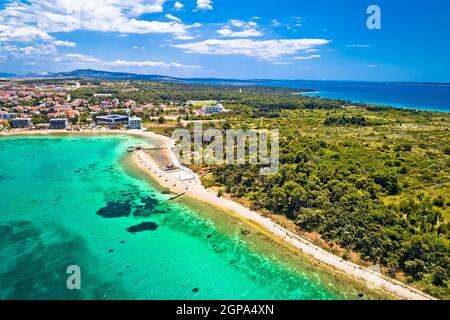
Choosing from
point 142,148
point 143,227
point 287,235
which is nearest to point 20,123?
point 142,148

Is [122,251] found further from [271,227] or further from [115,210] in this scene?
[271,227]

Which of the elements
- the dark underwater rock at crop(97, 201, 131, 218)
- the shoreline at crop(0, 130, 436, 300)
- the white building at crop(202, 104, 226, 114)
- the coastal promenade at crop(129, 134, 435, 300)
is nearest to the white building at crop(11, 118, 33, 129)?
the shoreline at crop(0, 130, 436, 300)

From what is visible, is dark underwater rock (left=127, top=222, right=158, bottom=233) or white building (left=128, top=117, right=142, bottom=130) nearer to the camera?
dark underwater rock (left=127, top=222, right=158, bottom=233)

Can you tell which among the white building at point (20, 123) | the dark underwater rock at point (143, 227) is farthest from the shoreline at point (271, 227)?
the white building at point (20, 123)

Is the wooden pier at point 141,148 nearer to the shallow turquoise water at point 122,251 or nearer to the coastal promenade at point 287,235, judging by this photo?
the coastal promenade at point 287,235

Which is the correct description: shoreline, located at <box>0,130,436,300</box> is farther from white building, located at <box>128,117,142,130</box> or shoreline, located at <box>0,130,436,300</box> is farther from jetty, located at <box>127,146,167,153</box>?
white building, located at <box>128,117,142,130</box>

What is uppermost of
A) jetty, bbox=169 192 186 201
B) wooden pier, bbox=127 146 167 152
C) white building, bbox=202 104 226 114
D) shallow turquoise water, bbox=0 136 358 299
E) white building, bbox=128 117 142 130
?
white building, bbox=202 104 226 114

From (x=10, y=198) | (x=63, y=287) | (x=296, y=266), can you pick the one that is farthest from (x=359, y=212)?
(x=10, y=198)
